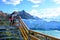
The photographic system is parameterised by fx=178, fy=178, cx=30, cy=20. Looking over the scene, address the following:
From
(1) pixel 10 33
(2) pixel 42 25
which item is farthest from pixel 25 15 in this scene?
(1) pixel 10 33

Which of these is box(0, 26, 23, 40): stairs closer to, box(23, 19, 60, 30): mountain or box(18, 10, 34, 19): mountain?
box(18, 10, 34, 19): mountain

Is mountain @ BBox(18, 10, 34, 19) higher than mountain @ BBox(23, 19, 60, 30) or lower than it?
higher

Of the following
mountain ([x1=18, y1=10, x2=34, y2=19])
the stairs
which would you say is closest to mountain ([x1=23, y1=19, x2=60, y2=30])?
mountain ([x1=18, y1=10, x2=34, y2=19])

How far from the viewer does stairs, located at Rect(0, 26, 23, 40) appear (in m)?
7.75

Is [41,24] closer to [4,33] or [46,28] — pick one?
[46,28]

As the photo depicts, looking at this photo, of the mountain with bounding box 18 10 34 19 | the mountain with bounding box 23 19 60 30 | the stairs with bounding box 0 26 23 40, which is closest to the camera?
the stairs with bounding box 0 26 23 40

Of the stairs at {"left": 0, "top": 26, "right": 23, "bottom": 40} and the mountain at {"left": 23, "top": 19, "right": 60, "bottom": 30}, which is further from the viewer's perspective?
the mountain at {"left": 23, "top": 19, "right": 60, "bottom": 30}

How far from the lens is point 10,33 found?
27.2 ft

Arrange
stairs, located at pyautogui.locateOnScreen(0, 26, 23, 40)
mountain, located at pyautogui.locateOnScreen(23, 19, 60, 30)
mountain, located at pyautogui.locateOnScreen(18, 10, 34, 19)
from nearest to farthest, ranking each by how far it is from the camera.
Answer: stairs, located at pyautogui.locateOnScreen(0, 26, 23, 40) < mountain, located at pyautogui.locateOnScreen(18, 10, 34, 19) < mountain, located at pyautogui.locateOnScreen(23, 19, 60, 30)

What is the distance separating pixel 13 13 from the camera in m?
11.7

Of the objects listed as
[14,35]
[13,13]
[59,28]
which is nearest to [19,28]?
[14,35]

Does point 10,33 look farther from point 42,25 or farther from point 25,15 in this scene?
point 42,25

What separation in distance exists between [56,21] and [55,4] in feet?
4.79

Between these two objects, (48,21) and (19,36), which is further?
(48,21)
